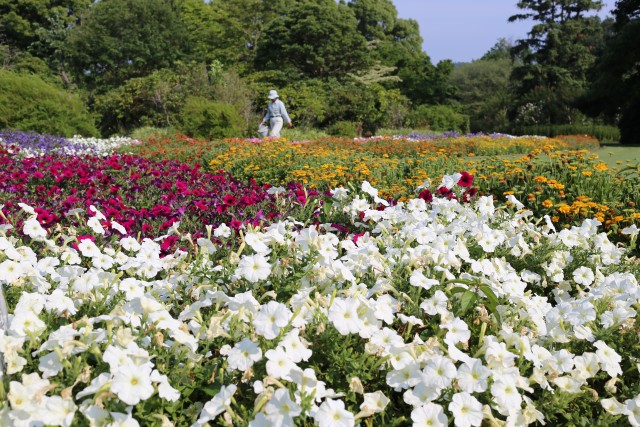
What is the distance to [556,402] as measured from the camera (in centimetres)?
167

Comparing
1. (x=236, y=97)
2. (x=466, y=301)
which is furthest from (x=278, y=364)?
(x=236, y=97)

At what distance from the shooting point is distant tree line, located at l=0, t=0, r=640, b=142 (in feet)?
72.9

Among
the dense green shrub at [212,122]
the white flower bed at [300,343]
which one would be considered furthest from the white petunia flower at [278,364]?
the dense green shrub at [212,122]

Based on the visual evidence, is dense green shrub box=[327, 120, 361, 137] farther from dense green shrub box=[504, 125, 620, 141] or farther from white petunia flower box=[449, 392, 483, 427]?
white petunia flower box=[449, 392, 483, 427]

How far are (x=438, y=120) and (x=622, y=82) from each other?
11408 mm

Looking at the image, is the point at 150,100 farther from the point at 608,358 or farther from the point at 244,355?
the point at 608,358

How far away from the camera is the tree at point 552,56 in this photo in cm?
3241

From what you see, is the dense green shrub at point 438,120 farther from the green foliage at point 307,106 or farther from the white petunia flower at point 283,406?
the white petunia flower at point 283,406

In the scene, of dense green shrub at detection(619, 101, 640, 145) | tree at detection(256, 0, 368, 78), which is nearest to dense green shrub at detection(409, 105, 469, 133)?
tree at detection(256, 0, 368, 78)

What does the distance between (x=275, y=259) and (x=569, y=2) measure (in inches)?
1623

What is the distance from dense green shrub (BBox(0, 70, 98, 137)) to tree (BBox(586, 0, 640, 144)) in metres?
21.5

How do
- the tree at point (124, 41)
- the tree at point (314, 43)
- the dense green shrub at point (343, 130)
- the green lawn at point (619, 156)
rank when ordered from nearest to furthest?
the green lawn at point (619, 156), the dense green shrub at point (343, 130), the tree at point (314, 43), the tree at point (124, 41)

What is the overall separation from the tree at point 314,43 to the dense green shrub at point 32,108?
18.2 metres

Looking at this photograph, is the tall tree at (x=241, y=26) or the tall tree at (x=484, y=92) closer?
the tall tree at (x=484, y=92)
